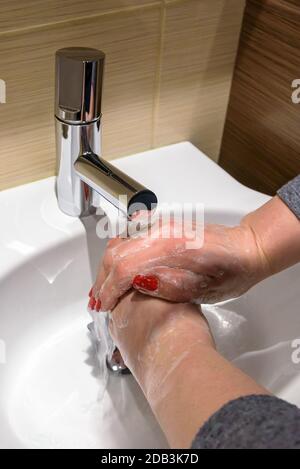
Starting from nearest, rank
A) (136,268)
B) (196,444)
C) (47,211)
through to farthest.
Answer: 1. (196,444)
2. (136,268)
3. (47,211)

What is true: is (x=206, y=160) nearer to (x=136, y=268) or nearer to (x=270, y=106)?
(x=270, y=106)

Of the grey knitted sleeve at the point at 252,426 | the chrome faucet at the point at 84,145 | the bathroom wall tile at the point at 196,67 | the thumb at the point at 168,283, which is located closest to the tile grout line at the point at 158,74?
the bathroom wall tile at the point at 196,67

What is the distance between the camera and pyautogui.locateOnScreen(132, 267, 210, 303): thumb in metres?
0.51

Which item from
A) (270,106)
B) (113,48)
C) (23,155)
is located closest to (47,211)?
(23,155)

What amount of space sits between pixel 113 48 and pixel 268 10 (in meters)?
0.19

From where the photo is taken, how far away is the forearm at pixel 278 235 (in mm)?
548

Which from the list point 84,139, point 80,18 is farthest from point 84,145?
point 80,18

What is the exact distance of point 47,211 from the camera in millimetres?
616

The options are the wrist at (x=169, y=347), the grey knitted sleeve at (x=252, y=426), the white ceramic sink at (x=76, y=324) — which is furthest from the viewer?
the white ceramic sink at (x=76, y=324)

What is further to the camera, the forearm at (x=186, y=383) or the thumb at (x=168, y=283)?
the thumb at (x=168, y=283)

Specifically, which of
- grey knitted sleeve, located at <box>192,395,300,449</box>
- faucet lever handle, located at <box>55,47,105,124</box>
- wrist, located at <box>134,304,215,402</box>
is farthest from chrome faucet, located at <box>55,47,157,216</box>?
grey knitted sleeve, located at <box>192,395,300,449</box>

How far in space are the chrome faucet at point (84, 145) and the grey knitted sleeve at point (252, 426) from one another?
20 centimetres

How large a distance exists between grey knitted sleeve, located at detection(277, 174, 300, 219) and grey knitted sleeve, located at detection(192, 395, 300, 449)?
0.75 ft

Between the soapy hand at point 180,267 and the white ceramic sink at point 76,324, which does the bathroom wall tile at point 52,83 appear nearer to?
the white ceramic sink at point 76,324
